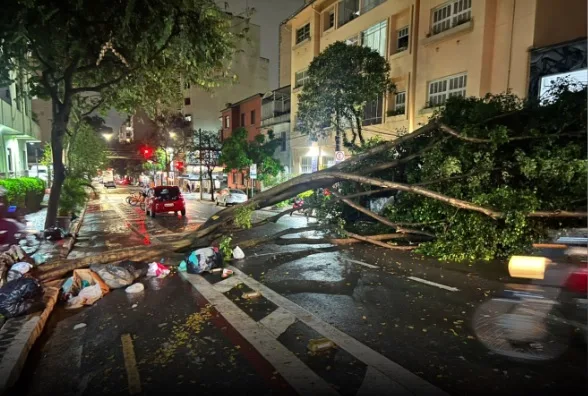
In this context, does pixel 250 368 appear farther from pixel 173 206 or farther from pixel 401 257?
pixel 173 206

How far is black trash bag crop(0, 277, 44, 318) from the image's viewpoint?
5.06 m

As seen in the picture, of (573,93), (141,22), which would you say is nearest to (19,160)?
(141,22)

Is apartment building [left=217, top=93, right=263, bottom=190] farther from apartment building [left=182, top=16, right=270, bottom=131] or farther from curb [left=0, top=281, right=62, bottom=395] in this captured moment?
curb [left=0, top=281, right=62, bottom=395]

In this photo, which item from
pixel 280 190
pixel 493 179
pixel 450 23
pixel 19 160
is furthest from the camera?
pixel 19 160

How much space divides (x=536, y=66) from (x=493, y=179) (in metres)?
7.95

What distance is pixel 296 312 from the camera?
5434 millimetres

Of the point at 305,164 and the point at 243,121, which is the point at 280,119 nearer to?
the point at 305,164

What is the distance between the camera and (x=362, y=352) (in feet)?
13.5

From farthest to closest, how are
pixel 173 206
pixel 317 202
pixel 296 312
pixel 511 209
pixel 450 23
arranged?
pixel 173 206 → pixel 450 23 → pixel 317 202 → pixel 511 209 → pixel 296 312

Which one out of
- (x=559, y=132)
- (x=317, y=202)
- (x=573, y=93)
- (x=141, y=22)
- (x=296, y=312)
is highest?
(x=141, y=22)

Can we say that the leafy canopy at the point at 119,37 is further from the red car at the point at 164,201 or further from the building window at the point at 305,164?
the building window at the point at 305,164

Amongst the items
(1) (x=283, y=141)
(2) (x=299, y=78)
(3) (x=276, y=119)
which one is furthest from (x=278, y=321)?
(3) (x=276, y=119)

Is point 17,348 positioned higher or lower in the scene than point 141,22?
lower

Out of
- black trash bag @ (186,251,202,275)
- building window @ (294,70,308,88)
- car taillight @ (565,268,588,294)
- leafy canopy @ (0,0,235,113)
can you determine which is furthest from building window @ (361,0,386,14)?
car taillight @ (565,268,588,294)
